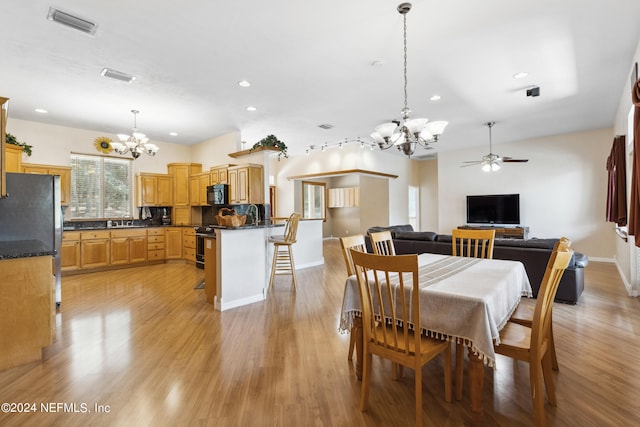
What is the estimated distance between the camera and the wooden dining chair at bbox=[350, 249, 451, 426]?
1.64 meters

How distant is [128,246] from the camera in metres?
6.46

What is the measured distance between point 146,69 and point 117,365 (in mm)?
3172

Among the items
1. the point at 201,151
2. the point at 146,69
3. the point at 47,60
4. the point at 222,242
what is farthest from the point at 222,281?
the point at 201,151

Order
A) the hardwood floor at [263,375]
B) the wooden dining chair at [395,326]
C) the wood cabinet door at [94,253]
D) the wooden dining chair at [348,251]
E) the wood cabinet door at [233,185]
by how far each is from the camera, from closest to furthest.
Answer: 1. the wooden dining chair at [395,326]
2. the hardwood floor at [263,375]
3. the wooden dining chair at [348,251]
4. the wood cabinet door at [94,253]
5. the wood cabinet door at [233,185]

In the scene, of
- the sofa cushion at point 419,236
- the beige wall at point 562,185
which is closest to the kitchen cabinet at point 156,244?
the sofa cushion at point 419,236

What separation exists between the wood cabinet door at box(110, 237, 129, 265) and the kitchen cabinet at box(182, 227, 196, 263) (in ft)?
3.62

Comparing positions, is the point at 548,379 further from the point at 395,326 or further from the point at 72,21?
the point at 72,21

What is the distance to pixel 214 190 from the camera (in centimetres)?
656

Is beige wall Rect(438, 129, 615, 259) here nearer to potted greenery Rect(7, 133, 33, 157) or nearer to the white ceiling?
the white ceiling

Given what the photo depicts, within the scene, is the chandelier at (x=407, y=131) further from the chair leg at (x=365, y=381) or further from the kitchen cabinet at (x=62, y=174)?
the kitchen cabinet at (x=62, y=174)

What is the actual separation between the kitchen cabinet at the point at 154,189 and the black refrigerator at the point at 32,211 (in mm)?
3121

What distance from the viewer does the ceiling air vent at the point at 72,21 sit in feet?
8.56

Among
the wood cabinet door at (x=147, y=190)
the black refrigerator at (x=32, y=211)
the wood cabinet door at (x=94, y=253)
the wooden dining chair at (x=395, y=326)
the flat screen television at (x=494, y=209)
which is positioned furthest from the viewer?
the flat screen television at (x=494, y=209)

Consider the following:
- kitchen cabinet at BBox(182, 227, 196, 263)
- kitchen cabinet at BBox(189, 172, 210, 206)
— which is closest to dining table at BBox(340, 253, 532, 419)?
kitchen cabinet at BBox(182, 227, 196, 263)
